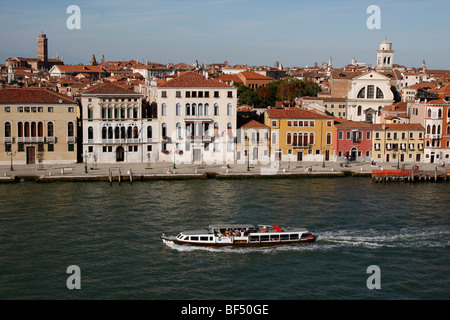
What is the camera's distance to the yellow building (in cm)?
4172

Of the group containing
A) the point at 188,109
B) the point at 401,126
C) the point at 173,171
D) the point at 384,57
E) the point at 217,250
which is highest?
the point at 384,57

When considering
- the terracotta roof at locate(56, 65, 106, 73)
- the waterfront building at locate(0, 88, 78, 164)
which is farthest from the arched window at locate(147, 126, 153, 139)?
the terracotta roof at locate(56, 65, 106, 73)

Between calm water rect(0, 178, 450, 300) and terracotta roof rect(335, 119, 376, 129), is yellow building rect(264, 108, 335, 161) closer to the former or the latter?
terracotta roof rect(335, 119, 376, 129)

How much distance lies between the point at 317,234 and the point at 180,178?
42.8 feet

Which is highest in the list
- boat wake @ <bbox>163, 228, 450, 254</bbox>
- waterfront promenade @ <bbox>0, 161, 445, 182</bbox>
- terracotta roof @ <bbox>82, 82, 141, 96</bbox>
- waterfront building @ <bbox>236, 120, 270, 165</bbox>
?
terracotta roof @ <bbox>82, 82, 141, 96</bbox>

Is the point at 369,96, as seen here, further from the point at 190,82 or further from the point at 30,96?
the point at 30,96

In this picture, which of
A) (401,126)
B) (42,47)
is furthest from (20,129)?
(42,47)

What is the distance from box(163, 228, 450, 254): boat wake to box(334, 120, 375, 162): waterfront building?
16.4 m

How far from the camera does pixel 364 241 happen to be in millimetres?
24812

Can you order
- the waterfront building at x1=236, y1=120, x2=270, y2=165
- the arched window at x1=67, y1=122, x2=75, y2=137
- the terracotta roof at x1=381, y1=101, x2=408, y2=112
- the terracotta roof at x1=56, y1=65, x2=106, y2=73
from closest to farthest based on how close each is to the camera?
the arched window at x1=67, y1=122, x2=75, y2=137
the waterfront building at x1=236, y1=120, x2=270, y2=165
the terracotta roof at x1=381, y1=101, x2=408, y2=112
the terracotta roof at x1=56, y1=65, x2=106, y2=73

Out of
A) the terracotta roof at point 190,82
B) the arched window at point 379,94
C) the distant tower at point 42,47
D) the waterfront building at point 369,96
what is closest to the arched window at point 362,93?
the waterfront building at point 369,96

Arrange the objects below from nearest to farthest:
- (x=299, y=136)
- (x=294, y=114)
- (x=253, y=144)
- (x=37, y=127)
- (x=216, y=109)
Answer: (x=37, y=127), (x=216, y=109), (x=253, y=144), (x=299, y=136), (x=294, y=114)

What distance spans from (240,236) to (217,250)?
3.81 feet

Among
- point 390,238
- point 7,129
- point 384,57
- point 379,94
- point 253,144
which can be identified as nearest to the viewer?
point 390,238
